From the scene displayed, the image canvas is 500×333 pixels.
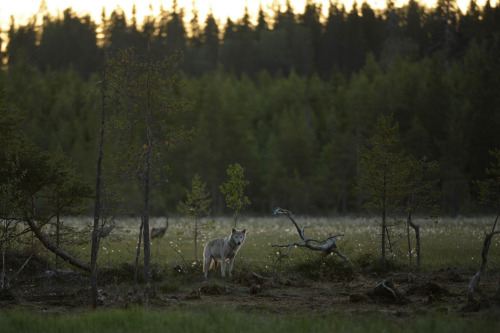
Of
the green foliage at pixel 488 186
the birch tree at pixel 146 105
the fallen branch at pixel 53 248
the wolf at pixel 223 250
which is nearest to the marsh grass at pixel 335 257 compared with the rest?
the wolf at pixel 223 250

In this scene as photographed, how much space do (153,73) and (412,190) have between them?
11.3 metres

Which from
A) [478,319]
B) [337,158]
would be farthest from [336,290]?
[337,158]

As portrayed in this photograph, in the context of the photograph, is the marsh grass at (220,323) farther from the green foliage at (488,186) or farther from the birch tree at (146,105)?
the green foliage at (488,186)

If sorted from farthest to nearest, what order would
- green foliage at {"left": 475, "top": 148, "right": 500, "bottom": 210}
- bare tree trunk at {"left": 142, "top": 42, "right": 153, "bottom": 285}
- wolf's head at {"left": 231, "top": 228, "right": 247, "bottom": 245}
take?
green foliage at {"left": 475, "top": 148, "right": 500, "bottom": 210} < wolf's head at {"left": 231, "top": 228, "right": 247, "bottom": 245} < bare tree trunk at {"left": 142, "top": 42, "right": 153, "bottom": 285}

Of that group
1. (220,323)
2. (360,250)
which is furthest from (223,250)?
(360,250)

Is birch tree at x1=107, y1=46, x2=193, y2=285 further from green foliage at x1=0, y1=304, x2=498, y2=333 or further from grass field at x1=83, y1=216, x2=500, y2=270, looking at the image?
green foliage at x1=0, y1=304, x2=498, y2=333

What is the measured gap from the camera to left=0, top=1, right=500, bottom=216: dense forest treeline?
194 ft

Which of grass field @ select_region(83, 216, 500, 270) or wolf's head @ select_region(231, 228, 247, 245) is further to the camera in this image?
grass field @ select_region(83, 216, 500, 270)

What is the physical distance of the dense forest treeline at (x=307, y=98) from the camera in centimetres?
5928

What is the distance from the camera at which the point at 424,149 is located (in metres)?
54.2

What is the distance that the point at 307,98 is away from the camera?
265ft

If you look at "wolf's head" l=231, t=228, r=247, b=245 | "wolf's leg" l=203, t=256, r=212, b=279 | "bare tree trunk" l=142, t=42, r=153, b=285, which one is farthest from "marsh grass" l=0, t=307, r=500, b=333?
"wolf's leg" l=203, t=256, r=212, b=279

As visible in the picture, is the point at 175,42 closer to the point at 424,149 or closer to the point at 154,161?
the point at 424,149

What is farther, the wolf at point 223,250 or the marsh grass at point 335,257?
the marsh grass at point 335,257
